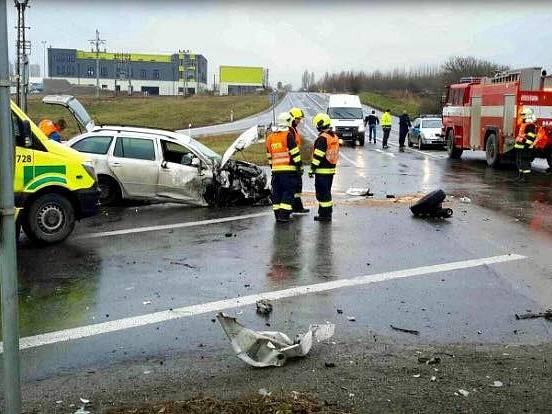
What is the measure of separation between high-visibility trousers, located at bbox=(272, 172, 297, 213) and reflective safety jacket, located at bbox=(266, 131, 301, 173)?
0.11 meters

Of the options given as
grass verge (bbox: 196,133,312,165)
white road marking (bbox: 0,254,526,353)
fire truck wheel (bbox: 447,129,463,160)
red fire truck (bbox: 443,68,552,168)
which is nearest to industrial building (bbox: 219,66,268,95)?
grass verge (bbox: 196,133,312,165)

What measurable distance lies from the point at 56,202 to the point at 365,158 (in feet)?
58.0

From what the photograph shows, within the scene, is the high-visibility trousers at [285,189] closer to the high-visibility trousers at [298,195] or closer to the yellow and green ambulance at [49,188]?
the high-visibility trousers at [298,195]

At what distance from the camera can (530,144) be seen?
Result: 17891 mm

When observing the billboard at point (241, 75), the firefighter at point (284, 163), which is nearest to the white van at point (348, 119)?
the firefighter at point (284, 163)

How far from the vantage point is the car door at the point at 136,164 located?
12125 mm

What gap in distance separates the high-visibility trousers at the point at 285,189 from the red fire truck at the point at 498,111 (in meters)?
10.7

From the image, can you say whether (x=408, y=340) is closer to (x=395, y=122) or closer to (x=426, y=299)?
(x=426, y=299)

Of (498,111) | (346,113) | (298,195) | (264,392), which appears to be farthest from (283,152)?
(346,113)

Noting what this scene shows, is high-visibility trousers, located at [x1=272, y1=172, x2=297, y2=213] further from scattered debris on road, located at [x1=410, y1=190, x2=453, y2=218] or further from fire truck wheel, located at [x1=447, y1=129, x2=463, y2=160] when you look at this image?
fire truck wheel, located at [x1=447, y1=129, x2=463, y2=160]

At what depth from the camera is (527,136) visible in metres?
17.9

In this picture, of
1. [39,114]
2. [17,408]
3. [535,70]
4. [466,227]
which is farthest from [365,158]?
[39,114]

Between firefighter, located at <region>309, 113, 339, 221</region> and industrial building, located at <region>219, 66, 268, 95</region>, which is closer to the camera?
firefighter, located at <region>309, 113, 339, 221</region>

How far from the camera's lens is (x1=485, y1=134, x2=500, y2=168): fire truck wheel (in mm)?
20953
